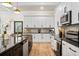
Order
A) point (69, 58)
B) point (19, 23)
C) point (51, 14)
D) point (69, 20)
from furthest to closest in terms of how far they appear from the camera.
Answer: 1. point (19, 23)
2. point (51, 14)
3. point (69, 20)
4. point (69, 58)

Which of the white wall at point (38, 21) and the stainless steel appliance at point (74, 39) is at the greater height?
the white wall at point (38, 21)

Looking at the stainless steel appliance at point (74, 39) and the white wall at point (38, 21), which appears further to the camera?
the white wall at point (38, 21)

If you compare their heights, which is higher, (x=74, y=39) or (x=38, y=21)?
(x=38, y=21)

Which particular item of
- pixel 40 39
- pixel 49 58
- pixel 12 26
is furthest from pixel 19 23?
pixel 49 58

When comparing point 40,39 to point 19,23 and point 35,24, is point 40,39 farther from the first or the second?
point 19,23

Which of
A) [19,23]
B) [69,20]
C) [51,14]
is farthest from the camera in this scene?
[19,23]

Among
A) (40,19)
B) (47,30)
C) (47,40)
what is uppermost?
(40,19)

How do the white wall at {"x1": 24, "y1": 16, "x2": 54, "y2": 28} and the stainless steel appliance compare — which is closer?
the stainless steel appliance

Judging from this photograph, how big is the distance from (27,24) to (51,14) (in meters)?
2.13

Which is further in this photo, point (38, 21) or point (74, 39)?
point (38, 21)

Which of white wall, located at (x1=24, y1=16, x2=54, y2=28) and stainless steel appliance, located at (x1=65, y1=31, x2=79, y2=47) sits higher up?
white wall, located at (x1=24, y1=16, x2=54, y2=28)

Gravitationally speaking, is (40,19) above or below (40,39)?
above

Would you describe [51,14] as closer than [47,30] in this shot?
Yes

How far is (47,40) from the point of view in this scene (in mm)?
11219
